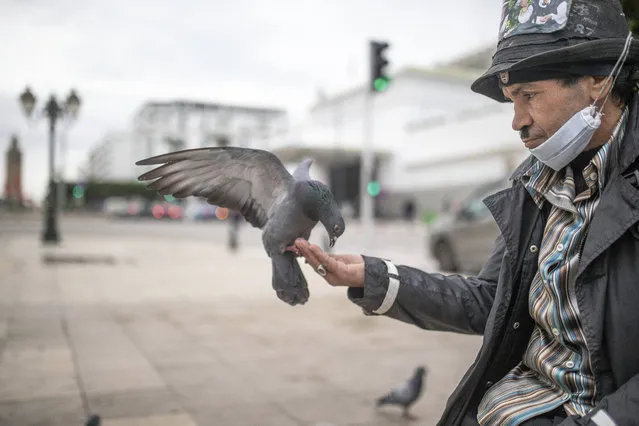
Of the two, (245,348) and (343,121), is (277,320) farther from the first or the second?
(343,121)

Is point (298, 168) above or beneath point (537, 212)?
above

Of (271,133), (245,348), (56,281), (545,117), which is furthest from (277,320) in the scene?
(271,133)

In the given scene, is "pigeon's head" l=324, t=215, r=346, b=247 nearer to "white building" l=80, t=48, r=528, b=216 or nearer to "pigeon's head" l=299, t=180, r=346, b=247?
"pigeon's head" l=299, t=180, r=346, b=247

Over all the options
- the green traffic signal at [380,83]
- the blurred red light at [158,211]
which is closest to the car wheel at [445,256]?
the green traffic signal at [380,83]

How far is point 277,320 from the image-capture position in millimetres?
7145

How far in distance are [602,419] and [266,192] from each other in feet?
3.44

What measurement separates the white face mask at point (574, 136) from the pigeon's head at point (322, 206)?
24.3 inches

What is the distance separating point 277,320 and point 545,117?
578cm

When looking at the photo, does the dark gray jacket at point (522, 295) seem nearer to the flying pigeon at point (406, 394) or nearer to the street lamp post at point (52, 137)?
the flying pigeon at point (406, 394)

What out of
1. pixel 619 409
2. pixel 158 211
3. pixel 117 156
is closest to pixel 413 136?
pixel 158 211

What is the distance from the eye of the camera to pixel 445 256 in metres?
12.0

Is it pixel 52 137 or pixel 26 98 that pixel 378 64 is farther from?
pixel 52 137

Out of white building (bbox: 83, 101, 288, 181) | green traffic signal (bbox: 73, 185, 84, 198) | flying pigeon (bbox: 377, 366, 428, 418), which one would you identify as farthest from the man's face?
green traffic signal (bbox: 73, 185, 84, 198)

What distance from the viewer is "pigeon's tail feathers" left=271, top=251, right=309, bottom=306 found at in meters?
1.67
